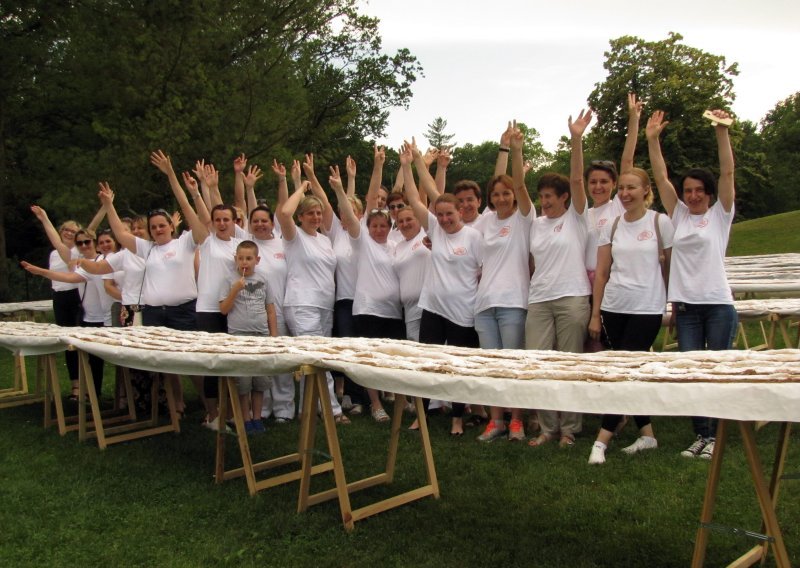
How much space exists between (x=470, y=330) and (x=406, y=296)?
81cm

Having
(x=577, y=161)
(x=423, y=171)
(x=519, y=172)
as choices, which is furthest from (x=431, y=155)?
(x=577, y=161)

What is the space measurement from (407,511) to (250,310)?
252 centimetres

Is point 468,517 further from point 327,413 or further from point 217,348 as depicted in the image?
point 217,348

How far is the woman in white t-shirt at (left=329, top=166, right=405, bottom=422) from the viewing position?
21.3ft

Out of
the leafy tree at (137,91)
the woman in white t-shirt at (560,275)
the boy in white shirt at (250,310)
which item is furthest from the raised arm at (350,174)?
the leafy tree at (137,91)

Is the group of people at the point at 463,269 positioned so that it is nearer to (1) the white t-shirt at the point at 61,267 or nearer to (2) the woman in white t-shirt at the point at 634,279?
(2) the woman in white t-shirt at the point at 634,279

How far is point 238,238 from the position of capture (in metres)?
6.62

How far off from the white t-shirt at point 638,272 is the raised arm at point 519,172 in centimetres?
76

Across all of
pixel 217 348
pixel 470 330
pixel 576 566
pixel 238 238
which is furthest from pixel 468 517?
pixel 238 238

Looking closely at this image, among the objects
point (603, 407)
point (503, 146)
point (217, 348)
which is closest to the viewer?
point (603, 407)

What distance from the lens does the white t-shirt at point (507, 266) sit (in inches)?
219

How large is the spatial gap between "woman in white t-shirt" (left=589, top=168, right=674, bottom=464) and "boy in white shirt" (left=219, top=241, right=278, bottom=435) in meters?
2.65

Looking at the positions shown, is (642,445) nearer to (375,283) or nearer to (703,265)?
(703,265)

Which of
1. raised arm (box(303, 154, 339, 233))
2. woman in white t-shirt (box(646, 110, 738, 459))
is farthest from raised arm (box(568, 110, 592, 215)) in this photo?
raised arm (box(303, 154, 339, 233))
